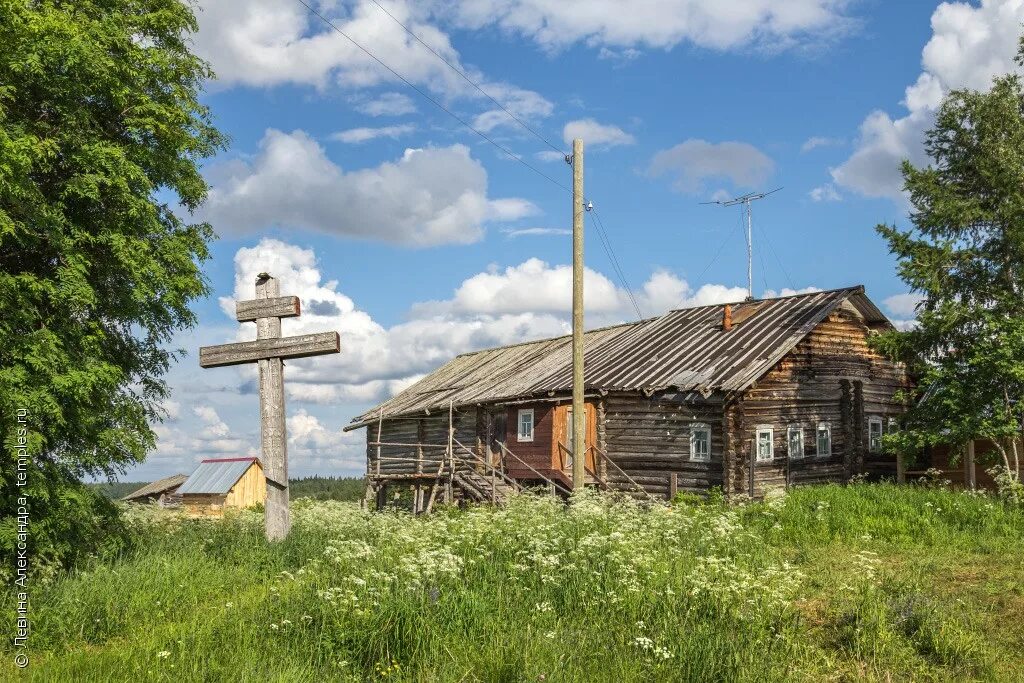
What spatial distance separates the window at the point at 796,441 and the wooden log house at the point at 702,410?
0.04 m

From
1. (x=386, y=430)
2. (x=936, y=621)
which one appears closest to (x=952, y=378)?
(x=936, y=621)

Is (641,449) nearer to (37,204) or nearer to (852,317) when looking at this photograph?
(852,317)

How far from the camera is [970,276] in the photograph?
23422 mm

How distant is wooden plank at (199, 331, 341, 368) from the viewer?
12922 mm

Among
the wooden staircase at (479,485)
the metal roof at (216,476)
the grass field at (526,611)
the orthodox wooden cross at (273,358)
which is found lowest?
the metal roof at (216,476)

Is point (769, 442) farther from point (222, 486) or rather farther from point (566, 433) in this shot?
point (222, 486)

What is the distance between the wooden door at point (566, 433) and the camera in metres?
27.1

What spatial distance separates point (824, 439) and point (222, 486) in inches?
1098

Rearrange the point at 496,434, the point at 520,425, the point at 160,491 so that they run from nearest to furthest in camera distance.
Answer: the point at 520,425 → the point at 496,434 → the point at 160,491

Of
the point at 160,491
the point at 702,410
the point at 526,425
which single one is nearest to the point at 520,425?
the point at 526,425

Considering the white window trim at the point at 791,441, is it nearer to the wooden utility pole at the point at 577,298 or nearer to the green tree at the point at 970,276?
the green tree at the point at 970,276

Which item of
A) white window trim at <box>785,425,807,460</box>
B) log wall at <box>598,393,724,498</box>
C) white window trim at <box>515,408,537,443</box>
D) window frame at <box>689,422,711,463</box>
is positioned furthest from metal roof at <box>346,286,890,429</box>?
white window trim at <box>785,425,807,460</box>

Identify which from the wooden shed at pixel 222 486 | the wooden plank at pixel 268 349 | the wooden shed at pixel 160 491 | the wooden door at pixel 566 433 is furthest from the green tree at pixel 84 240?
the wooden shed at pixel 160 491

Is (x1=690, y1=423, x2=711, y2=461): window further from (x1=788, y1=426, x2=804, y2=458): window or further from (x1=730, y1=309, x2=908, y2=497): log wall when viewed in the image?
(x1=788, y1=426, x2=804, y2=458): window
